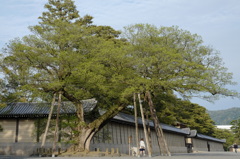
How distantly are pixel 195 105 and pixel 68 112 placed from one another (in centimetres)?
4590

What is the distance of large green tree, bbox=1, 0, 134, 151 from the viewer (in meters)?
21.1

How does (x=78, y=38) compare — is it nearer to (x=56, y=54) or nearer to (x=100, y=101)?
(x=56, y=54)

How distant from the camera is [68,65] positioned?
70.0 feet

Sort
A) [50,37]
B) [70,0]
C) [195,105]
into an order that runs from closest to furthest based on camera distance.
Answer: [50,37] < [70,0] < [195,105]

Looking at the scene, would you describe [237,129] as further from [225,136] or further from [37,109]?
[37,109]

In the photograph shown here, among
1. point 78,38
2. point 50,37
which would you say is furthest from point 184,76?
point 50,37

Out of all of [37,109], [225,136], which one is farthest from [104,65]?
[225,136]

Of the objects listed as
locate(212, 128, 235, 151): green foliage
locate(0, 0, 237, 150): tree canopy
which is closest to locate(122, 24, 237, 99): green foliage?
locate(0, 0, 237, 150): tree canopy

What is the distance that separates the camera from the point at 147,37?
74.5ft

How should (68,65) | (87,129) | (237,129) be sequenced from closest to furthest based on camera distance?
(68,65) < (87,129) < (237,129)

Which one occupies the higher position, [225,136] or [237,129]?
[237,129]

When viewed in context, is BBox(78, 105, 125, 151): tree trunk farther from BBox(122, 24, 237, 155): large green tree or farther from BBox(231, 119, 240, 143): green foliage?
BBox(231, 119, 240, 143): green foliage

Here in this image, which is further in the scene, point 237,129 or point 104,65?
point 237,129

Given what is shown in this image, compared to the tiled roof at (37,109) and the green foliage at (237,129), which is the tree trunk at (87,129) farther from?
the green foliage at (237,129)
